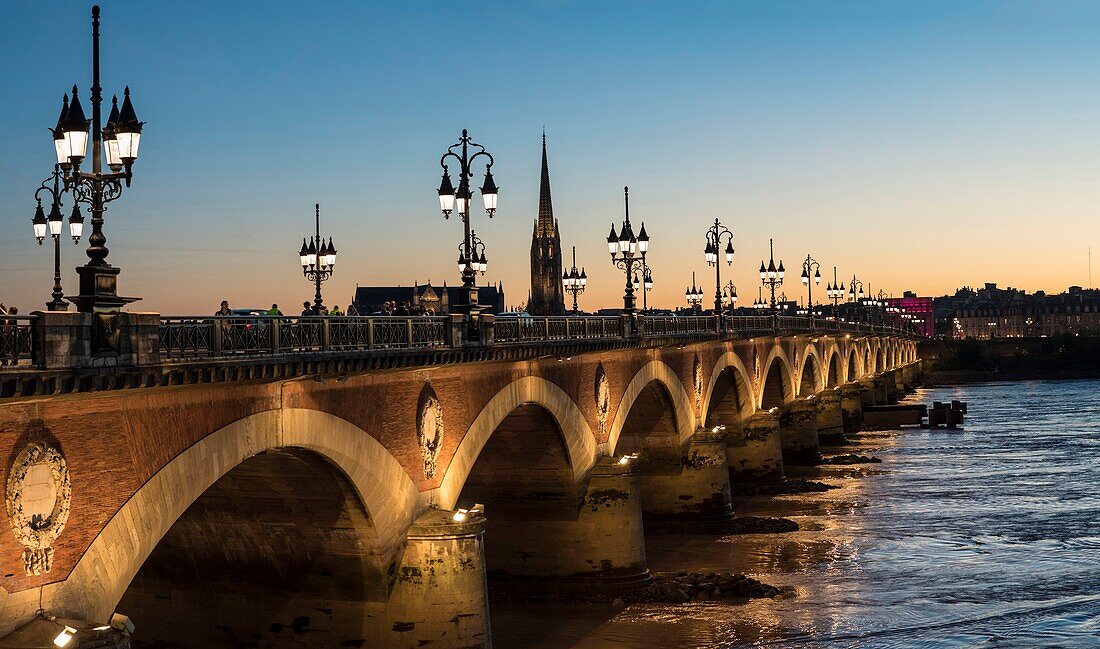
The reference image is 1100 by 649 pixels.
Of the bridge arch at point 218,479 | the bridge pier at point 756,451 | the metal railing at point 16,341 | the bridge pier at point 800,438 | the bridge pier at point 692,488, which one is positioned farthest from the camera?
the bridge pier at point 800,438

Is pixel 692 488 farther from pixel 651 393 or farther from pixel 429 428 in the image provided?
pixel 429 428

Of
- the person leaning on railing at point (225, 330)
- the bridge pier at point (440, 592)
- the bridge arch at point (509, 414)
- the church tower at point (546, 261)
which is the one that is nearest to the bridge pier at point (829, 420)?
the bridge arch at point (509, 414)

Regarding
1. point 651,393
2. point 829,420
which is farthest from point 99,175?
point 829,420

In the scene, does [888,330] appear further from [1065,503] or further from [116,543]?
[116,543]

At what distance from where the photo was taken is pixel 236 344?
16.5m

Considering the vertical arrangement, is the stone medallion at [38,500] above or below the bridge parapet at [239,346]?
below

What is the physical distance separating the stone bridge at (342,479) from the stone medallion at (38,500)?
0.02 m

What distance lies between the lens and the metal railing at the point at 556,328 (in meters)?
26.3

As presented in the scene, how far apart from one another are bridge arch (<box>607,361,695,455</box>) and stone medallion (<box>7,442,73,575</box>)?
21.7 m

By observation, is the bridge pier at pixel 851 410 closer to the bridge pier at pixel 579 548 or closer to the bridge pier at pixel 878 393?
the bridge pier at pixel 878 393

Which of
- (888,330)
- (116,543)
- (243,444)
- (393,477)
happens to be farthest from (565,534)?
(888,330)

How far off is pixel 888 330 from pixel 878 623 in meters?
113

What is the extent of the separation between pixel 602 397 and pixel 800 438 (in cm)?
3023

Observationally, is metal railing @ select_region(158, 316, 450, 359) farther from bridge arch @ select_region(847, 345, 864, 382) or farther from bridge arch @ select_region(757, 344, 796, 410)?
bridge arch @ select_region(847, 345, 864, 382)
